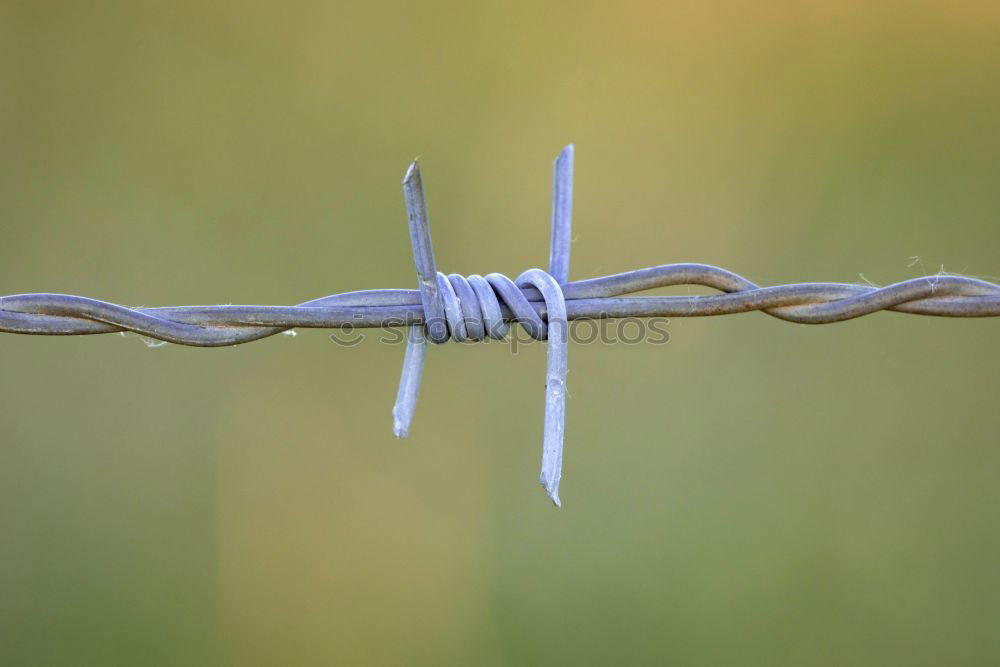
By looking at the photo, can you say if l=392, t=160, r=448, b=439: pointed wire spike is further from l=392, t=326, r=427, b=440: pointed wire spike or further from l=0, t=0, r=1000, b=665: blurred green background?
l=0, t=0, r=1000, b=665: blurred green background

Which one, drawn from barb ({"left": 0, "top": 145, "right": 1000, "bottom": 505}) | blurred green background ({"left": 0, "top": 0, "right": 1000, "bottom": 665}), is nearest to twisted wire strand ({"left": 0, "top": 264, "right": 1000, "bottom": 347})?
barb ({"left": 0, "top": 145, "right": 1000, "bottom": 505})

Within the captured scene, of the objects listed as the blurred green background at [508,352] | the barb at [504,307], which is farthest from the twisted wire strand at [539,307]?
the blurred green background at [508,352]

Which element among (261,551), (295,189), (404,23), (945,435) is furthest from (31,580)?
(945,435)

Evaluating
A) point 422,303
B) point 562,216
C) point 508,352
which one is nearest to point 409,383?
point 422,303

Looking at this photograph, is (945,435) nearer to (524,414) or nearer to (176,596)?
(524,414)

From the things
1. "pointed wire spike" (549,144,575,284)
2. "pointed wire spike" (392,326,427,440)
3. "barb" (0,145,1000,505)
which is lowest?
"pointed wire spike" (392,326,427,440)

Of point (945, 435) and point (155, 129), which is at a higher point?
point (155, 129)
